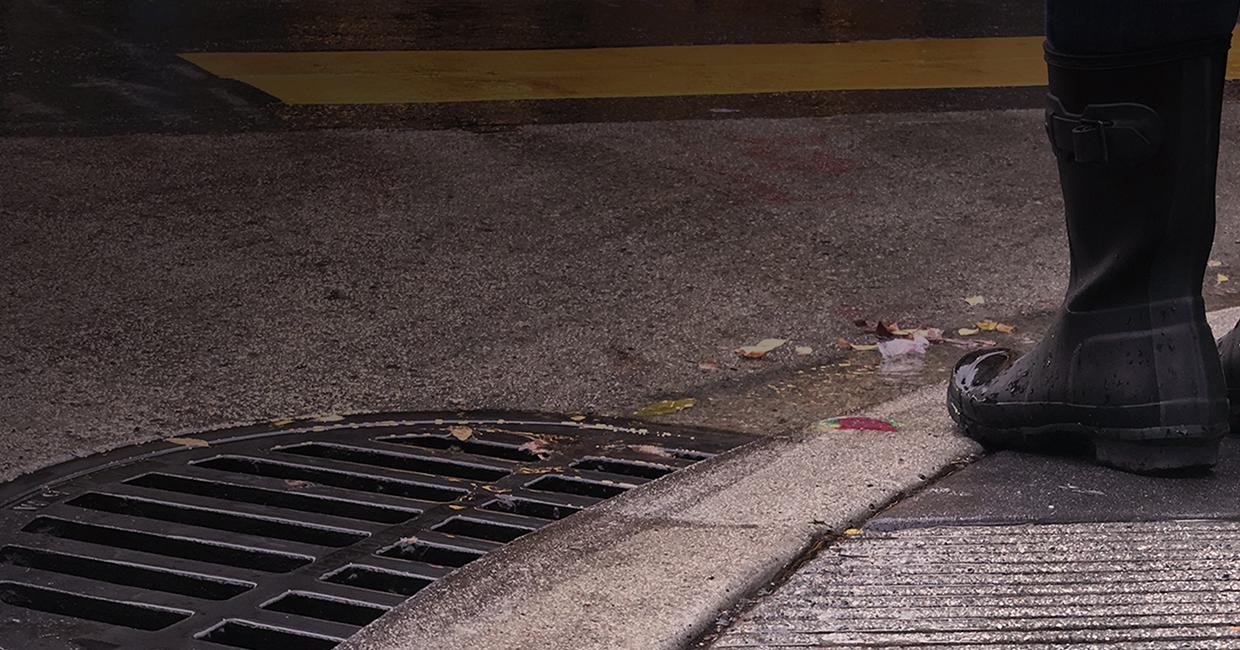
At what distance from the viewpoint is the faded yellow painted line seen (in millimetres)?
6312

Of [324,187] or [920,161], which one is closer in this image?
[324,187]

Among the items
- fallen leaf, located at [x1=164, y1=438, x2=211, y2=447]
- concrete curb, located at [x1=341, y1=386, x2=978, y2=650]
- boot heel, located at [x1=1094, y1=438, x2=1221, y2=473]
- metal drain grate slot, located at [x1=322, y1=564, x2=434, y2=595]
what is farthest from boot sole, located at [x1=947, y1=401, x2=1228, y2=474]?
fallen leaf, located at [x1=164, y1=438, x2=211, y2=447]

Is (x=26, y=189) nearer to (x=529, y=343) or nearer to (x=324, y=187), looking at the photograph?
(x=324, y=187)

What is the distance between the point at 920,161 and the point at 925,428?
256 cm

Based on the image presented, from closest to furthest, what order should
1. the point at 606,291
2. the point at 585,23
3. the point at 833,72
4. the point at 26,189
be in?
the point at 606,291, the point at 26,189, the point at 833,72, the point at 585,23

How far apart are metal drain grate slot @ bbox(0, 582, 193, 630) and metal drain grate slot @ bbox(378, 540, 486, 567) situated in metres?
0.35

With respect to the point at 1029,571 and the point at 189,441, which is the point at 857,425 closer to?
the point at 1029,571

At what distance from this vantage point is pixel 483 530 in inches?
105

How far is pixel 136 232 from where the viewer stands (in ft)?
14.1

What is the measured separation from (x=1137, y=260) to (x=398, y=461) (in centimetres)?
130

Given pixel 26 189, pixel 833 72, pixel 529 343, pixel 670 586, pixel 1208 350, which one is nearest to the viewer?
pixel 670 586

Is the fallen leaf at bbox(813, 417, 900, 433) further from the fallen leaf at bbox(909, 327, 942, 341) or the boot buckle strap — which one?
the fallen leaf at bbox(909, 327, 942, 341)

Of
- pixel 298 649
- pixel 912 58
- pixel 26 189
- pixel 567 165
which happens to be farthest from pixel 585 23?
pixel 298 649

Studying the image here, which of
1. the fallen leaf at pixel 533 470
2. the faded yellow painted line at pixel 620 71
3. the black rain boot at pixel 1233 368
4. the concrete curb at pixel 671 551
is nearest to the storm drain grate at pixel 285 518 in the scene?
the fallen leaf at pixel 533 470
